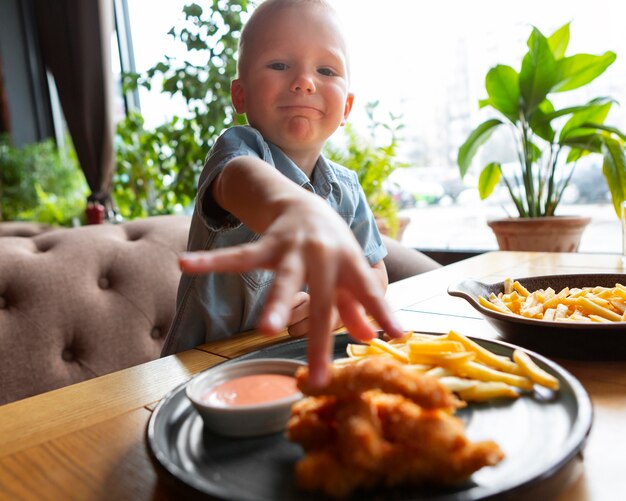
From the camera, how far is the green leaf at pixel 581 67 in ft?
7.86

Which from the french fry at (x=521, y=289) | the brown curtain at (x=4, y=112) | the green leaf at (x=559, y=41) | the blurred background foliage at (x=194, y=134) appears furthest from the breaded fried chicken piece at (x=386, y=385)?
the brown curtain at (x=4, y=112)

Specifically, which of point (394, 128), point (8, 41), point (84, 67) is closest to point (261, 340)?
point (394, 128)

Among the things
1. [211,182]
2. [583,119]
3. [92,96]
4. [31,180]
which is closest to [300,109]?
[211,182]

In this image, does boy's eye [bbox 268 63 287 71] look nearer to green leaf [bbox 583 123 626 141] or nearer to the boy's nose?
the boy's nose

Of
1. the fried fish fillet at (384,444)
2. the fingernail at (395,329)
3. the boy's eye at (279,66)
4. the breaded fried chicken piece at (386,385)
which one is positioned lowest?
the fried fish fillet at (384,444)

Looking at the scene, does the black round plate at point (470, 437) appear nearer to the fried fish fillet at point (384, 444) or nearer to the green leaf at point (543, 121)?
the fried fish fillet at point (384, 444)

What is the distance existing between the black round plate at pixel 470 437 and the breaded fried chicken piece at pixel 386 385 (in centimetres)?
7

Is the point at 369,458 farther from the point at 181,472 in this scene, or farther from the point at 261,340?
the point at 261,340

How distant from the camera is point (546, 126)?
99.1 inches

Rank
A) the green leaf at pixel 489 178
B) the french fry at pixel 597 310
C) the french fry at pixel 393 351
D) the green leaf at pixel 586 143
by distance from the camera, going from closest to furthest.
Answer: the french fry at pixel 393 351
the french fry at pixel 597 310
the green leaf at pixel 586 143
the green leaf at pixel 489 178

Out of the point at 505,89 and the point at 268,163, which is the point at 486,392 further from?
the point at 505,89

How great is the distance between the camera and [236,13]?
9.29 feet

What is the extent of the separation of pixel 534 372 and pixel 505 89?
220cm

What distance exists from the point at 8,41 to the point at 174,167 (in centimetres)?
364
